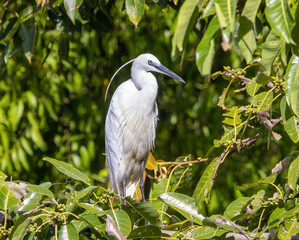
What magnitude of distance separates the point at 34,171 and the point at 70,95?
0.47 m

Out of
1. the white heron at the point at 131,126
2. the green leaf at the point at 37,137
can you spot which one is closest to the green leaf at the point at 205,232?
the white heron at the point at 131,126

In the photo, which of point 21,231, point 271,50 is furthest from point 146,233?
point 271,50

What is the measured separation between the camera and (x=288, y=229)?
0.99m

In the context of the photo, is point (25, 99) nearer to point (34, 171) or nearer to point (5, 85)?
point (5, 85)

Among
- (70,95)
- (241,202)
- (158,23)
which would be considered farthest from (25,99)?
(241,202)

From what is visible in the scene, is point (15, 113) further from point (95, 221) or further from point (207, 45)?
point (207, 45)

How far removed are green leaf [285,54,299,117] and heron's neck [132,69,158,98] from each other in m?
1.23

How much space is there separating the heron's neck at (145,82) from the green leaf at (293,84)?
4.05 ft

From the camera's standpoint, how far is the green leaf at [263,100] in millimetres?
1282

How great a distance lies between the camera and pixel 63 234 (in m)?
0.99

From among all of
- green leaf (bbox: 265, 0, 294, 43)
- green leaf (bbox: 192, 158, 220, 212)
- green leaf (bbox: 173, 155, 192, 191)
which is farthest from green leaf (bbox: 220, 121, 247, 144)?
green leaf (bbox: 265, 0, 294, 43)

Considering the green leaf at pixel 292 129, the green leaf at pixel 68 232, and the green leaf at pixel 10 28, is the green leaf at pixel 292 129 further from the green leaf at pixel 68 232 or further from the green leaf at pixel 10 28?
the green leaf at pixel 10 28

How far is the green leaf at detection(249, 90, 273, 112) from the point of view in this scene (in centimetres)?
128

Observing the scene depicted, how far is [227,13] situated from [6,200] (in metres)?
0.69
